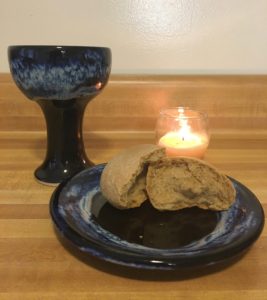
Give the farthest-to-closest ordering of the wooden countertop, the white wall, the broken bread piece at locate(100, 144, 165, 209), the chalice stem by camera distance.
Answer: the white wall < the chalice stem < the broken bread piece at locate(100, 144, 165, 209) < the wooden countertop

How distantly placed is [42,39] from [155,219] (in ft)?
1.61

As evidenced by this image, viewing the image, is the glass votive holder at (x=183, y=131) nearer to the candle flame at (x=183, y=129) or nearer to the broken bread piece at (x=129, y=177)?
the candle flame at (x=183, y=129)

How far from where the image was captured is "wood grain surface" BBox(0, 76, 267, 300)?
0.33 metres

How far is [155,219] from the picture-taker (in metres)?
0.43

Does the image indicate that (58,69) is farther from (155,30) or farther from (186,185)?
(155,30)

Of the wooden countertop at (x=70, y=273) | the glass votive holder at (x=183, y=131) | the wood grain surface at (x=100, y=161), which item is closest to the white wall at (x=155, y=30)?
the wood grain surface at (x=100, y=161)

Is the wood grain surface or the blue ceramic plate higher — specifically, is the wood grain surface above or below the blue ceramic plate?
below

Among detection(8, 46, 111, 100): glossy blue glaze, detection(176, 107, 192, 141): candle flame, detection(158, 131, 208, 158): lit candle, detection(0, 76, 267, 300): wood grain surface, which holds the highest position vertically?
detection(8, 46, 111, 100): glossy blue glaze

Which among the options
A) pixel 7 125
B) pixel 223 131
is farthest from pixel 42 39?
pixel 223 131

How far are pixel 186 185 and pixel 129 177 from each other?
0.07 meters

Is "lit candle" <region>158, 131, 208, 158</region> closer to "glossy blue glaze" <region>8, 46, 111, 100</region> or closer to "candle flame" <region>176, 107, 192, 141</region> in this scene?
"candle flame" <region>176, 107, 192, 141</region>

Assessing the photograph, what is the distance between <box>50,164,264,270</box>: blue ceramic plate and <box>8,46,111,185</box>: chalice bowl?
3.5 inches

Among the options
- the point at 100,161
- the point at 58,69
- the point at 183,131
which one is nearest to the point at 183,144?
the point at 183,131

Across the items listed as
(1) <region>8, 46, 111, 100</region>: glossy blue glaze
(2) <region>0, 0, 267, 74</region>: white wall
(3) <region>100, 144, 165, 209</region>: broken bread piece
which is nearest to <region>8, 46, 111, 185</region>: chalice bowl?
(1) <region>8, 46, 111, 100</region>: glossy blue glaze
